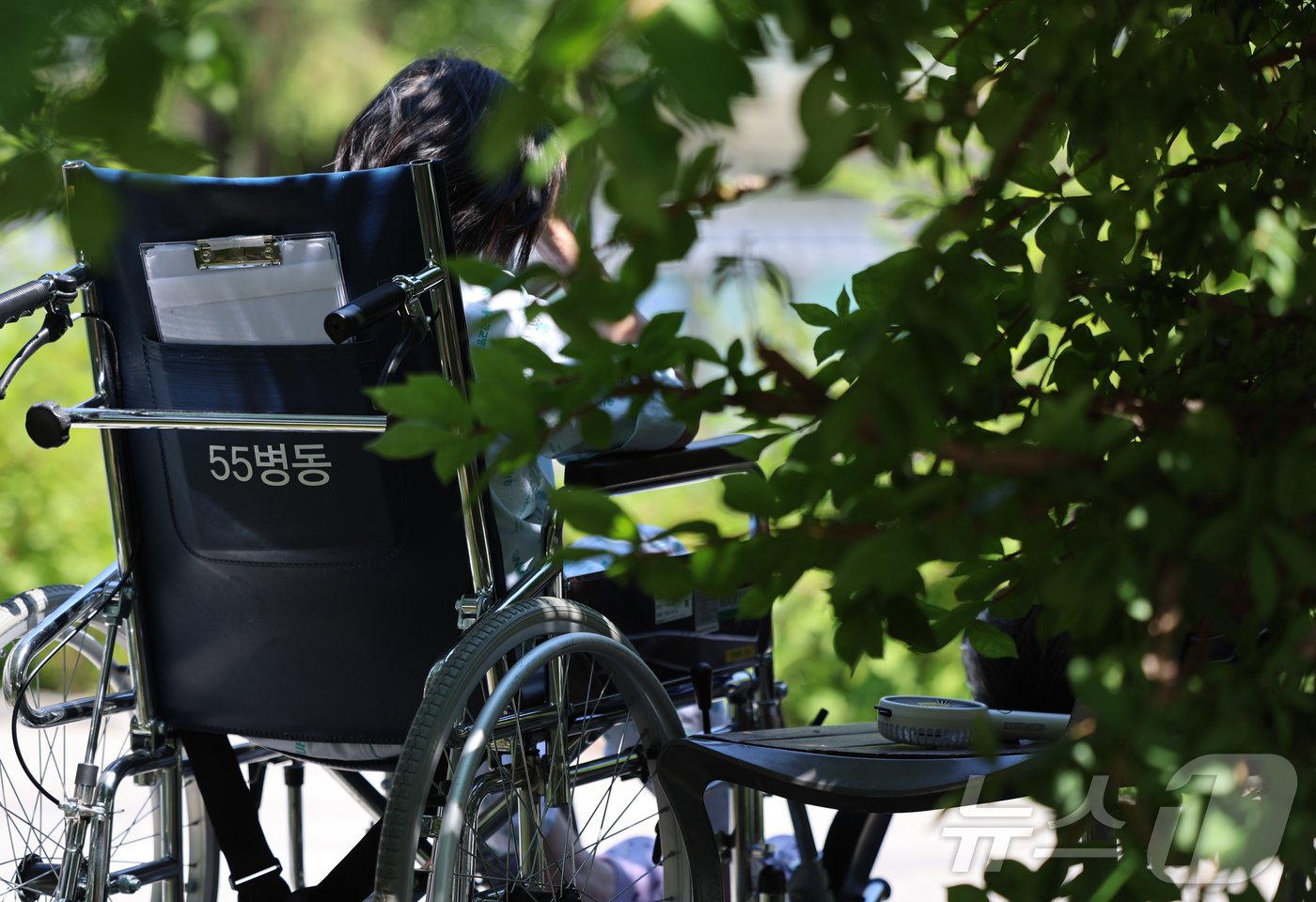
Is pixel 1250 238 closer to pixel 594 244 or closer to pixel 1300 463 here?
pixel 1300 463

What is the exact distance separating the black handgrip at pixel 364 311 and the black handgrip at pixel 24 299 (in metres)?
0.44

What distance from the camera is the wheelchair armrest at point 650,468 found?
181 centimetres

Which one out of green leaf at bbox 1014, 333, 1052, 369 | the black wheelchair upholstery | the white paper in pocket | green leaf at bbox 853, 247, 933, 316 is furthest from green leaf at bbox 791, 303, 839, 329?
the white paper in pocket

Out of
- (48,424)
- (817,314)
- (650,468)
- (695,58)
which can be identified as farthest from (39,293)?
(695,58)

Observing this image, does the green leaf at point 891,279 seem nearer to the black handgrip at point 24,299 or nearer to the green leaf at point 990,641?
the green leaf at point 990,641

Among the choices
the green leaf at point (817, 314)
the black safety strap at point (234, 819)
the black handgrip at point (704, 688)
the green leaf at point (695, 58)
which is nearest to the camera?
the green leaf at point (695, 58)

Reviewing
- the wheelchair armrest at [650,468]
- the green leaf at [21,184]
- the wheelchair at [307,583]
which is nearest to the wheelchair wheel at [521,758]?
the wheelchair at [307,583]

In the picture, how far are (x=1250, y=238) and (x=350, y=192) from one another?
103cm

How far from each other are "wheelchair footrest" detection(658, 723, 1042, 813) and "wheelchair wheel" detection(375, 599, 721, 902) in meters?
0.11

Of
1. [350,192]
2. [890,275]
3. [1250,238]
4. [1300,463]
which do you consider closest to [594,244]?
[890,275]

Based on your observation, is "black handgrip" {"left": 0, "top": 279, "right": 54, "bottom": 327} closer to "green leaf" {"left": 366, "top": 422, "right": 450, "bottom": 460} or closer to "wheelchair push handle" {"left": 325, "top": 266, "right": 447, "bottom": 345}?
"wheelchair push handle" {"left": 325, "top": 266, "right": 447, "bottom": 345}

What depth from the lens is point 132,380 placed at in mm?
1748

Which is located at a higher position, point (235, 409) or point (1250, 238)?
point (235, 409)

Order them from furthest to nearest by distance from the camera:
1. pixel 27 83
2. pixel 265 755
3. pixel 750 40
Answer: pixel 265 755 → pixel 750 40 → pixel 27 83
